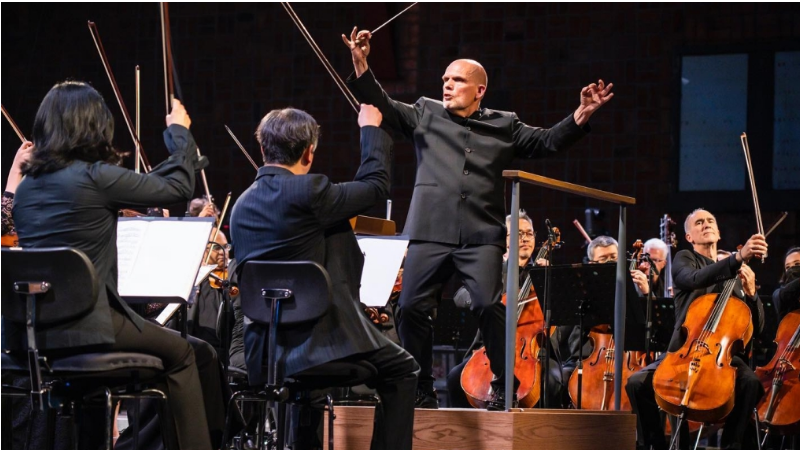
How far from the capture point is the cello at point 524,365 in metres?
4.66

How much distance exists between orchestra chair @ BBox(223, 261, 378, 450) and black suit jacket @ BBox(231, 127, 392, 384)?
48 mm

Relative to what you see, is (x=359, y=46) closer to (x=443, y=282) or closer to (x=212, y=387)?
(x=443, y=282)

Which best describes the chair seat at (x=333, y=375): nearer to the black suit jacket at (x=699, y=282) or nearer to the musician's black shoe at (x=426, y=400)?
the musician's black shoe at (x=426, y=400)

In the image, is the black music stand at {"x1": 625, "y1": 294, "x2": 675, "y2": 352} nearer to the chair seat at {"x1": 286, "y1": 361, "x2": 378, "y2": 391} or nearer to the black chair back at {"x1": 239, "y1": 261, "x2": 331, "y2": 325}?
the chair seat at {"x1": 286, "y1": 361, "x2": 378, "y2": 391}

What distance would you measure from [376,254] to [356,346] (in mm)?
1412

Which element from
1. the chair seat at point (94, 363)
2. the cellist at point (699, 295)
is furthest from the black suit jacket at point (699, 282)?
the chair seat at point (94, 363)

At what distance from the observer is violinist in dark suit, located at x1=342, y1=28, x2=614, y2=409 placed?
353 centimetres

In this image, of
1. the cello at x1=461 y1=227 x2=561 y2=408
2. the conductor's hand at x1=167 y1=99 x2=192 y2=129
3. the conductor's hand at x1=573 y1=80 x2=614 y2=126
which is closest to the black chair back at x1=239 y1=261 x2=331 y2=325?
the conductor's hand at x1=167 y1=99 x2=192 y2=129

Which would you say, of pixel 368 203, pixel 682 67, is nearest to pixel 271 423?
pixel 368 203

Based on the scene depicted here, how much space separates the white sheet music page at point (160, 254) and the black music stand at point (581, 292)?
1.66 meters

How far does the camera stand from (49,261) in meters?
2.50

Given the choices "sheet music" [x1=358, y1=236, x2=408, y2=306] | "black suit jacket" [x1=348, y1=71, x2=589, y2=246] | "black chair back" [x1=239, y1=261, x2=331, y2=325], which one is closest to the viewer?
"black chair back" [x1=239, y1=261, x2=331, y2=325]

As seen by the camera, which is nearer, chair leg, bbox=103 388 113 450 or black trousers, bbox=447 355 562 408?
chair leg, bbox=103 388 113 450

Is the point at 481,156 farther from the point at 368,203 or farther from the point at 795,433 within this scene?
the point at 795,433
